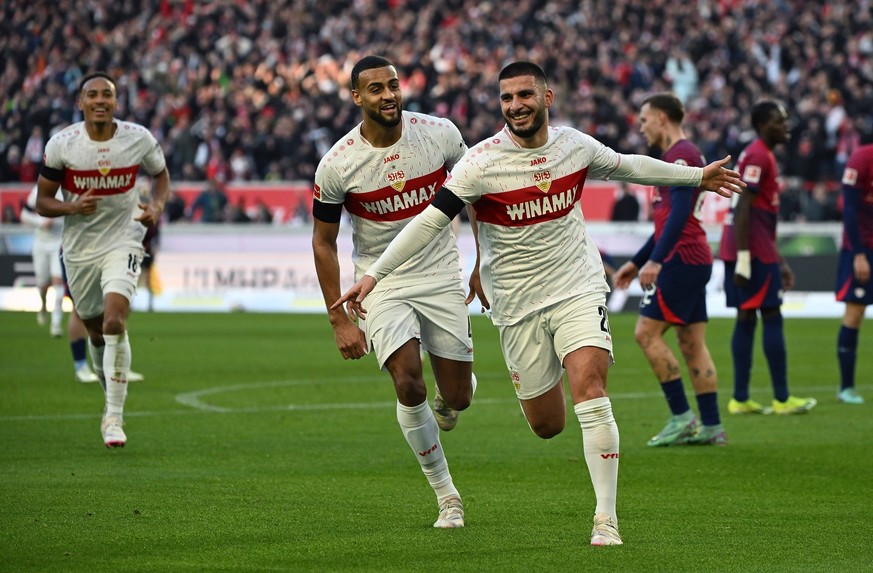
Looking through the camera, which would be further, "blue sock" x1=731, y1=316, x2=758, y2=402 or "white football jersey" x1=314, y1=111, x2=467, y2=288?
"blue sock" x1=731, y1=316, x2=758, y2=402

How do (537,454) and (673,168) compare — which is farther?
(537,454)

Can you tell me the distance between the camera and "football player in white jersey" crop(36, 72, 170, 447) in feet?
34.2

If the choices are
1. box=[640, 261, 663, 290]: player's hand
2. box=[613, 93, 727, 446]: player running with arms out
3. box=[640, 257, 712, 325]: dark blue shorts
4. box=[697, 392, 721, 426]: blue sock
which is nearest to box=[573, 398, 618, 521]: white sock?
box=[640, 261, 663, 290]: player's hand

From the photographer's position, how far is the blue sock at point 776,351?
11703 mm

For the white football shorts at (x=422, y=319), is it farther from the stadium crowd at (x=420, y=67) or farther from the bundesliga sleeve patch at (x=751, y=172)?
the stadium crowd at (x=420, y=67)

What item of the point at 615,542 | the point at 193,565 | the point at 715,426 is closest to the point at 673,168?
the point at 615,542

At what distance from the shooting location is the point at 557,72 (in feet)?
112

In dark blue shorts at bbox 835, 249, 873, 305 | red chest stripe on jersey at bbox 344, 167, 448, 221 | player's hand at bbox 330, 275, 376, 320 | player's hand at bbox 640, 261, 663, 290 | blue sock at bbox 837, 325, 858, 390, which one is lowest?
blue sock at bbox 837, 325, 858, 390

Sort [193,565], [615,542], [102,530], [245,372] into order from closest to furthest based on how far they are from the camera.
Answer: [193,565], [615,542], [102,530], [245,372]

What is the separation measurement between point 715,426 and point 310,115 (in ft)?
80.4

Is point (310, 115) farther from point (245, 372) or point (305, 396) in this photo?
point (305, 396)

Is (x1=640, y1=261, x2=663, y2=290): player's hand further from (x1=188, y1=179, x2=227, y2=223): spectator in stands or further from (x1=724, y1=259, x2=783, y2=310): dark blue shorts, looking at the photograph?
(x1=188, y1=179, x2=227, y2=223): spectator in stands

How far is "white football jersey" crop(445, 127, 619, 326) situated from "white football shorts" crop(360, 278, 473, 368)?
485 millimetres

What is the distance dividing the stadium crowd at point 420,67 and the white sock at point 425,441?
23084 mm
